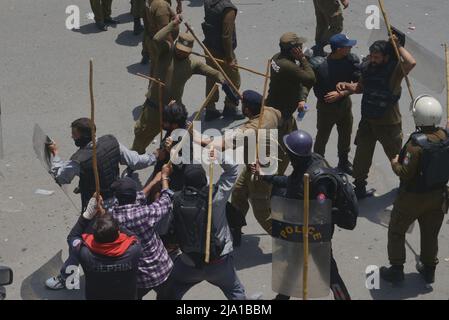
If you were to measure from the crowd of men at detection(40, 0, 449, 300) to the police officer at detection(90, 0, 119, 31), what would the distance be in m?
2.71

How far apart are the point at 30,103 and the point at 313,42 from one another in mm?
3806

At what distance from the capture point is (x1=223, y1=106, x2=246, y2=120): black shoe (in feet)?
35.9

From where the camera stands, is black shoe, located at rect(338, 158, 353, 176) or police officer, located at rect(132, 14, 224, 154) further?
black shoe, located at rect(338, 158, 353, 176)

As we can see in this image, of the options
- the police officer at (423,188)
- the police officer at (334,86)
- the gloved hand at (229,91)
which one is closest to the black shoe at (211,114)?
the gloved hand at (229,91)

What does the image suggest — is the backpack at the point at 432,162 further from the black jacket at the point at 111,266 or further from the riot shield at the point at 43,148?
the riot shield at the point at 43,148

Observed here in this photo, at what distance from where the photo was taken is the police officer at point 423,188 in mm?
7480

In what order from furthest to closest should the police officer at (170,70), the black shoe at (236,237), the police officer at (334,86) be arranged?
the police officer at (170,70)
the police officer at (334,86)
the black shoe at (236,237)

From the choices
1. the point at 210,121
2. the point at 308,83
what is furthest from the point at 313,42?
the point at 308,83

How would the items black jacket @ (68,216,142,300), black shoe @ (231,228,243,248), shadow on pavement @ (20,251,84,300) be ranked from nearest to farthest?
black jacket @ (68,216,142,300) → shadow on pavement @ (20,251,84,300) → black shoe @ (231,228,243,248)

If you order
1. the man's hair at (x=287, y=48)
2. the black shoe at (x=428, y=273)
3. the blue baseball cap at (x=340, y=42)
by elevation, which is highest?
the blue baseball cap at (x=340, y=42)

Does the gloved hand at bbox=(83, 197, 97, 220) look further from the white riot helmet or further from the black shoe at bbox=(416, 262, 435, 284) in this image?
the black shoe at bbox=(416, 262, 435, 284)

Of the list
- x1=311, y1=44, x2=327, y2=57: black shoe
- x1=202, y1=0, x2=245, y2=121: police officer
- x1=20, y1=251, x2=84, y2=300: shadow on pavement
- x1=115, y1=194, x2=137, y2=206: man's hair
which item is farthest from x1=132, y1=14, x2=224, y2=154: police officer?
x1=311, y1=44, x2=327, y2=57: black shoe
